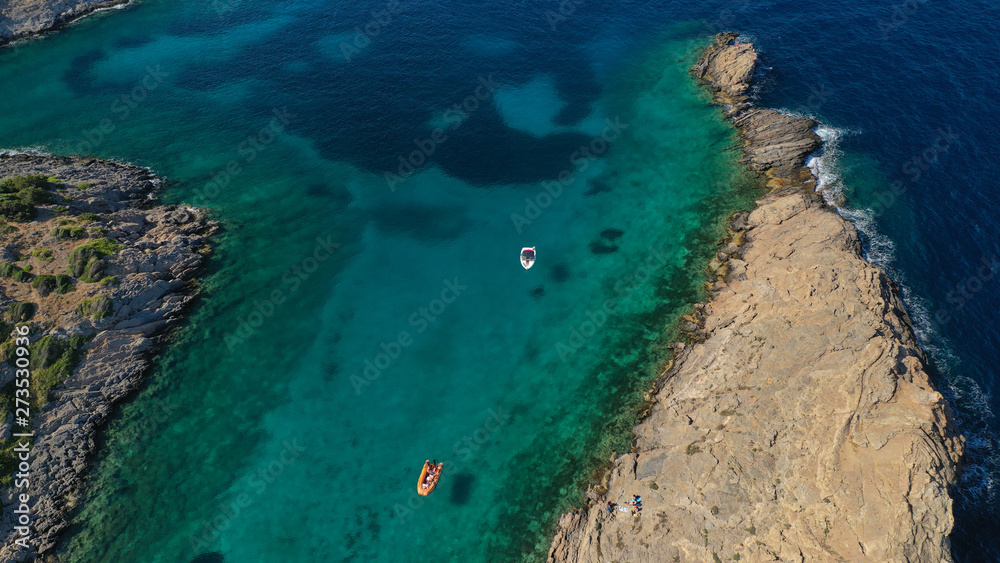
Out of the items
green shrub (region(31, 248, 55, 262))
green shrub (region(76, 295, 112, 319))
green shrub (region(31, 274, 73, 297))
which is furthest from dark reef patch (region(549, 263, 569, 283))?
green shrub (region(31, 248, 55, 262))

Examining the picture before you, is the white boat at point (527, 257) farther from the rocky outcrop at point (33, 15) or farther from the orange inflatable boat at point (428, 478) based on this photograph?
the rocky outcrop at point (33, 15)

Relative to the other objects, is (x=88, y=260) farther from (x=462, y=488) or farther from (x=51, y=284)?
(x=462, y=488)

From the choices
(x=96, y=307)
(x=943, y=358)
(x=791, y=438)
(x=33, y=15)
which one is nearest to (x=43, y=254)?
(x=96, y=307)

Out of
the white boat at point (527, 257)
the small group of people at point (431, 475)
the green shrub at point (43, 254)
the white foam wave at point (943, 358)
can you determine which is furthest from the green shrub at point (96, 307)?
the white foam wave at point (943, 358)

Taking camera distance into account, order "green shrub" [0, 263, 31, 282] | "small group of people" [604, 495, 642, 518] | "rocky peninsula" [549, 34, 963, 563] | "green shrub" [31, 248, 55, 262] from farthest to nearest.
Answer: "green shrub" [31, 248, 55, 262] < "green shrub" [0, 263, 31, 282] < "small group of people" [604, 495, 642, 518] < "rocky peninsula" [549, 34, 963, 563]

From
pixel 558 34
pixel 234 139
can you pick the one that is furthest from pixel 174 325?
pixel 558 34

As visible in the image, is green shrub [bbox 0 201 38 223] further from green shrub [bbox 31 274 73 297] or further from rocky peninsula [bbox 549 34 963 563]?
rocky peninsula [bbox 549 34 963 563]

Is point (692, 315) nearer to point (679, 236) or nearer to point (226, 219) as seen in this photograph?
point (679, 236)
